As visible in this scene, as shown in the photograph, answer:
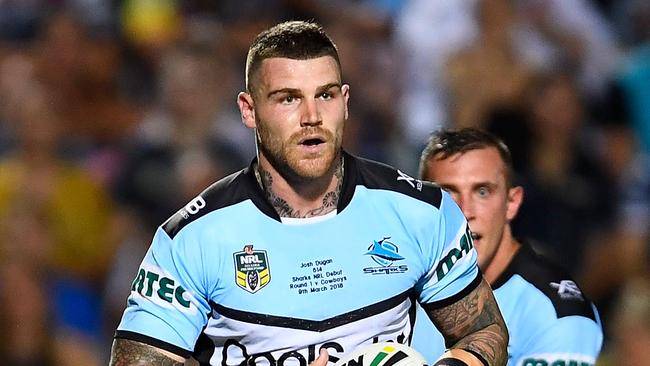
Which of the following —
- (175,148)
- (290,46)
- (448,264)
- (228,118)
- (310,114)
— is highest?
(228,118)

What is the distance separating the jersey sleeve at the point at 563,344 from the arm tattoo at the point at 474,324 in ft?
2.27

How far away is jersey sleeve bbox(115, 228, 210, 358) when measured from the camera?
452cm

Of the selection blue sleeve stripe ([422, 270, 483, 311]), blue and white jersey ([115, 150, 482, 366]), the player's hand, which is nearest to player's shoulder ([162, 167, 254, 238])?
blue and white jersey ([115, 150, 482, 366])

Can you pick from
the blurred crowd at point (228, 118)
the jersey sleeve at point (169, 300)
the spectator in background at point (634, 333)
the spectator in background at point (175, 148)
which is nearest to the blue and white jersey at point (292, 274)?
the jersey sleeve at point (169, 300)

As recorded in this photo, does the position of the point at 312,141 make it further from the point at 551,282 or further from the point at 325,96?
the point at 551,282

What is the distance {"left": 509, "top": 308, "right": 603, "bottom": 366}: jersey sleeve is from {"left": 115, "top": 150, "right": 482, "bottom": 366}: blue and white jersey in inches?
32.2

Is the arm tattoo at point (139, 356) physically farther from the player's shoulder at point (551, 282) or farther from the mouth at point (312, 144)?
the player's shoulder at point (551, 282)

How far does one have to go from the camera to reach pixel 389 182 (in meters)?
4.84

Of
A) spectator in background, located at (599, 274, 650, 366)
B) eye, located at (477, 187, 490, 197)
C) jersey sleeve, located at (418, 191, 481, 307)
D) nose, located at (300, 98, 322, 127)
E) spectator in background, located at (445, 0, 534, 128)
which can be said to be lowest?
spectator in background, located at (599, 274, 650, 366)

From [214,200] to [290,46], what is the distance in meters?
0.62

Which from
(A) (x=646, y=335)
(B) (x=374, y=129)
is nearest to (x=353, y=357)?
(A) (x=646, y=335)

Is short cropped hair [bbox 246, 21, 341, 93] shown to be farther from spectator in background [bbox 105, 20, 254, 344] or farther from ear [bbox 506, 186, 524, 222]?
spectator in background [bbox 105, 20, 254, 344]

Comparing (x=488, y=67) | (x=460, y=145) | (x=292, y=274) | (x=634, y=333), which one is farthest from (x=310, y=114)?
(x=488, y=67)

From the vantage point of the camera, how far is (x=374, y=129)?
9.74 meters
